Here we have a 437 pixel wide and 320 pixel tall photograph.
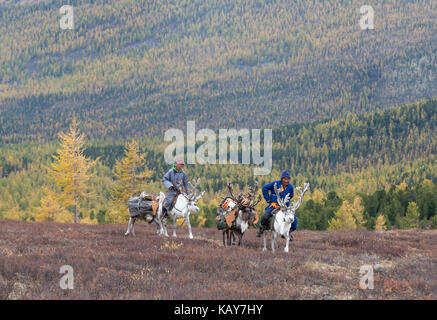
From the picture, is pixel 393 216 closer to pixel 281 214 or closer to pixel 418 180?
pixel 281 214

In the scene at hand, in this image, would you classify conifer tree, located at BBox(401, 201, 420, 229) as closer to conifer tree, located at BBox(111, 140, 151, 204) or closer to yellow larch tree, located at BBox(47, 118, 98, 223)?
conifer tree, located at BBox(111, 140, 151, 204)

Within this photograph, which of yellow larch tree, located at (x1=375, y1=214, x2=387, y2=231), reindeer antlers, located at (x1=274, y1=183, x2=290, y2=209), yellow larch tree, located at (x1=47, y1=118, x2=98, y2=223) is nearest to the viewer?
reindeer antlers, located at (x1=274, y1=183, x2=290, y2=209)

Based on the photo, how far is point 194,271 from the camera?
1391cm

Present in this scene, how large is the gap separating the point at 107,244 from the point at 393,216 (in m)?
41.8

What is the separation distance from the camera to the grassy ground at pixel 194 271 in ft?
38.4

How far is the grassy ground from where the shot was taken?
11.7 meters

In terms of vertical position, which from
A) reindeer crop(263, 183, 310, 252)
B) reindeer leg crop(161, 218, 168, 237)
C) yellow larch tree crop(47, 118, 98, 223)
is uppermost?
yellow larch tree crop(47, 118, 98, 223)

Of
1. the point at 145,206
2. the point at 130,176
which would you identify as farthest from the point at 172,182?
the point at 130,176

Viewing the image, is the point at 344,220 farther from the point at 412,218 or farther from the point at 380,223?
the point at 412,218

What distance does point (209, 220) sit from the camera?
55219mm

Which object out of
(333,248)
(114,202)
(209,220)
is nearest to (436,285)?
(333,248)

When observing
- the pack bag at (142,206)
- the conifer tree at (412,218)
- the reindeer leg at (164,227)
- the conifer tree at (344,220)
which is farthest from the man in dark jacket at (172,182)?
the conifer tree at (412,218)

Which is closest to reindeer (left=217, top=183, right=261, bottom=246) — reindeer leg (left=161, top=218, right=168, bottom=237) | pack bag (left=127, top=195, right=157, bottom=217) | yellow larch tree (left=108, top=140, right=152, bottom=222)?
reindeer leg (left=161, top=218, right=168, bottom=237)

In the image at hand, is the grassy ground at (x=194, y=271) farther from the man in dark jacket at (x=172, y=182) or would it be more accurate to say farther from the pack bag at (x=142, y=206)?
the pack bag at (x=142, y=206)
